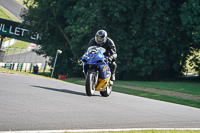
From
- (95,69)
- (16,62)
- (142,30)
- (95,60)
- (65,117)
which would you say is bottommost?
(65,117)

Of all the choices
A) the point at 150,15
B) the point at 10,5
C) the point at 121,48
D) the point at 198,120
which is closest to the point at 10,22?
the point at 121,48

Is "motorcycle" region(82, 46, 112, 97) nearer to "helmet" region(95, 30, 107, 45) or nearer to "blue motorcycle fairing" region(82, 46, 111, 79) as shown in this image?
"blue motorcycle fairing" region(82, 46, 111, 79)

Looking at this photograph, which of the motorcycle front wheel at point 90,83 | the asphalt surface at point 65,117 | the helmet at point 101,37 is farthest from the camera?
the helmet at point 101,37

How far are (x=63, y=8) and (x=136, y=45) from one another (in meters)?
11.3

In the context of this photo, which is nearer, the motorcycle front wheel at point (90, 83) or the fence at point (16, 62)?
the motorcycle front wheel at point (90, 83)

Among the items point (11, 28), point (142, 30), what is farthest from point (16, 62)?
point (142, 30)

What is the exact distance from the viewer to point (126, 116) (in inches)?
269

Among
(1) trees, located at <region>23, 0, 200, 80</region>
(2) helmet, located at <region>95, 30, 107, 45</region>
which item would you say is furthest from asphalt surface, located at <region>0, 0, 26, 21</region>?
(2) helmet, located at <region>95, 30, 107, 45</region>

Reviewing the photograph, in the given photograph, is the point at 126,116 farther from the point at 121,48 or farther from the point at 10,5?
the point at 10,5

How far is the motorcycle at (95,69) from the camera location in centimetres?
902

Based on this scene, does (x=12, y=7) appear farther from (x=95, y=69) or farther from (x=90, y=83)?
(x=90, y=83)

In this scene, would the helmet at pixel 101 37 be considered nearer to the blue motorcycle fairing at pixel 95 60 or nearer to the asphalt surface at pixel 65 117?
the blue motorcycle fairing at pixel 95 60

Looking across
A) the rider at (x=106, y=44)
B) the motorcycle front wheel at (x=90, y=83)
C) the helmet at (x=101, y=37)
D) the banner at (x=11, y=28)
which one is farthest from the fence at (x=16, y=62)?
the motorcycle front wheel at (x=90, y=83)

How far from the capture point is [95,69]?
30.7 feet
